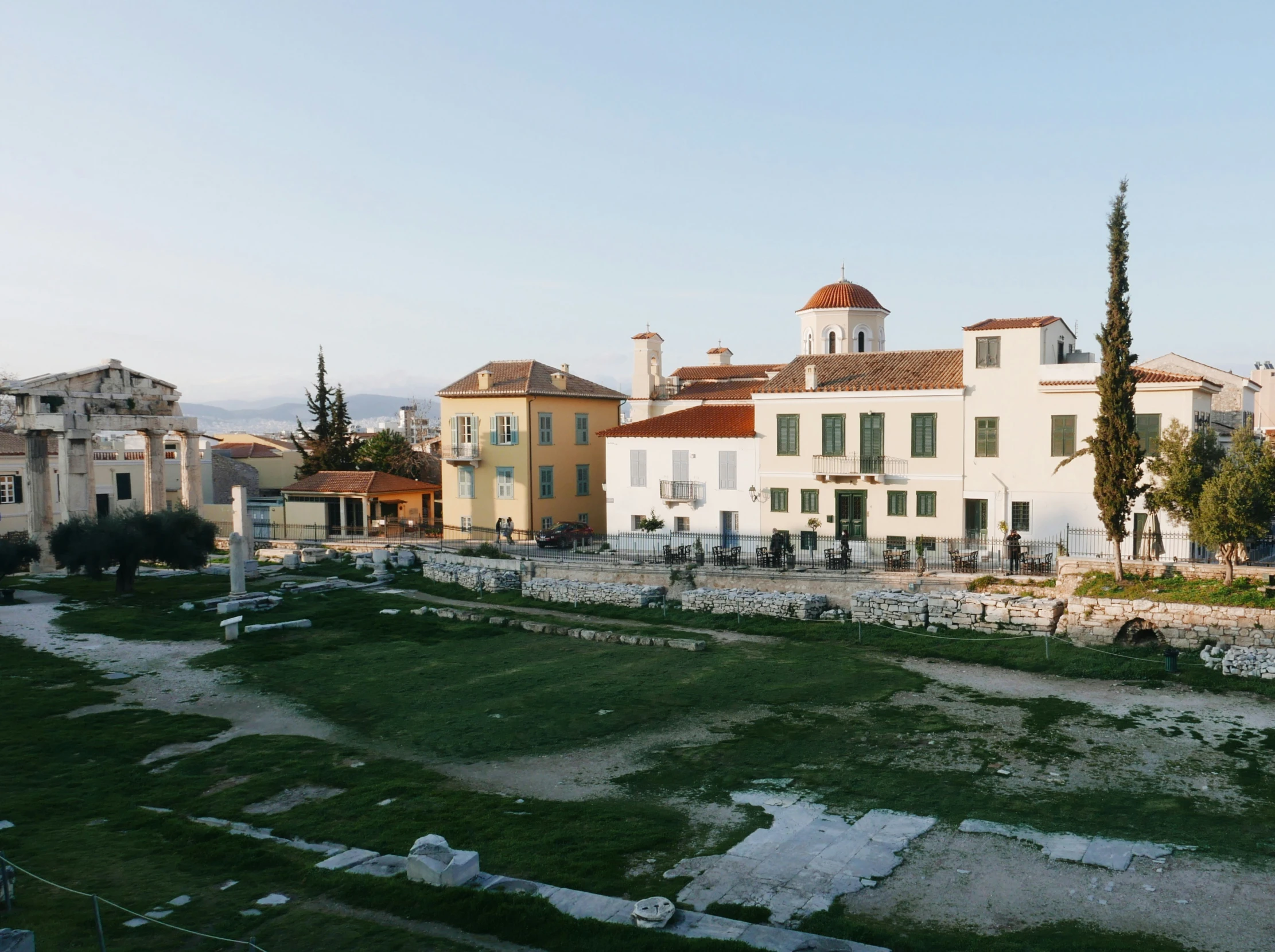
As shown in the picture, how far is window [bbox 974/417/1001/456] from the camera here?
35656 millimetres

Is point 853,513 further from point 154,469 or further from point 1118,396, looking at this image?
point 154,469

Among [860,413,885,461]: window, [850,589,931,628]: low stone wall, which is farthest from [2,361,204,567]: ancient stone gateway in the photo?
[850,589,931,628]: low stone wall

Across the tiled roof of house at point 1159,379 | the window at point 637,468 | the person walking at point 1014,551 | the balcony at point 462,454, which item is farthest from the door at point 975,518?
the balcony at point 462,454

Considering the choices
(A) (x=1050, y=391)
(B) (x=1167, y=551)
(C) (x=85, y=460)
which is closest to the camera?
(B) (x=1167, y=551)

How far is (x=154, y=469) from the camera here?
1826 inches

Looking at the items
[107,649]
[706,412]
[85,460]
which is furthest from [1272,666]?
[85,460]

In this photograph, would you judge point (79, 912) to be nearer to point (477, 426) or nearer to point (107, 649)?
point (107, 649)

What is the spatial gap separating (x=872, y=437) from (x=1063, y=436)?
23.6 feet

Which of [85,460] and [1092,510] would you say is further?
[85,460]

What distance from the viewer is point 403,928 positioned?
421 inches

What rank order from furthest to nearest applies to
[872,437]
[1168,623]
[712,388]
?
1. [712,388]
2. [872,437]
3. [1168,623]

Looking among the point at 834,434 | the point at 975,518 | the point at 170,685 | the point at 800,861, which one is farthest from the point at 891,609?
the point at 170,685

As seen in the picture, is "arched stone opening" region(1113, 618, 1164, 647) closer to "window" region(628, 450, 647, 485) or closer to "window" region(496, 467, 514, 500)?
"window" region(628, 450, 647, 485)

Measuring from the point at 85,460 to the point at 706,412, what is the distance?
2926 cm
